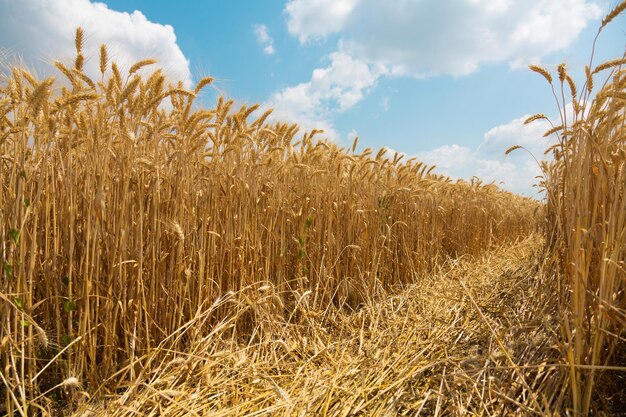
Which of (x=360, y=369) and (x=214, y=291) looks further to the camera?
(x=214, y=291)

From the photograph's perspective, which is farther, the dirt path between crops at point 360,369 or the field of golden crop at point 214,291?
the dirt path between crops at point 360,369

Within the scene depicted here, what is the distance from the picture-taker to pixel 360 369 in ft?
6.18

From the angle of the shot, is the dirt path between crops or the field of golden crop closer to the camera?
the field of golden crop

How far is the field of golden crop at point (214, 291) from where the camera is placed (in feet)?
4.44

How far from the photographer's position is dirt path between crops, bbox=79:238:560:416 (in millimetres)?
1477

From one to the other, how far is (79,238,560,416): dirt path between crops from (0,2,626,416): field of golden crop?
0.01 meters

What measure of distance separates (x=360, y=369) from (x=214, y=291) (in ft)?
2.85

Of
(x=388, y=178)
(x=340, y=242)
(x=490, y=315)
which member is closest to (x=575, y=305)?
(x=490, y=315)

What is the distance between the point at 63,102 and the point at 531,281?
9.95 ft

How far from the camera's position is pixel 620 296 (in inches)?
57.1

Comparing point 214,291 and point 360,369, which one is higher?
point 214,291

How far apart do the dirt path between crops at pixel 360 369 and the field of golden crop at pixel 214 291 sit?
0.01 meters

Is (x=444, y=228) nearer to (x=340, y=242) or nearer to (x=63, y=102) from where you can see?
(x=340, y=242)

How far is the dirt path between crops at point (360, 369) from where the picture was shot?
148 centimetres
